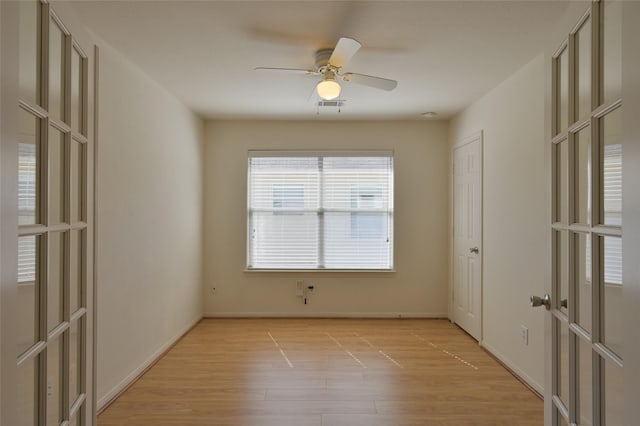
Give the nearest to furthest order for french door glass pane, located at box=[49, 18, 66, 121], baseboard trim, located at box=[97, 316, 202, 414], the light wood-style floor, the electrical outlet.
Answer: french door glass pane, located at box=[49, 18, 66, 121], the light wood-style floor, baseboard trim, located at box=[97, 316, 202, 414], the electrical outlet

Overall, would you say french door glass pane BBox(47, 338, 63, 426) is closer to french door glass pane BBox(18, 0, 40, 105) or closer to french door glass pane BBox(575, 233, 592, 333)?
french door glass pane BBox(18, 0, 40, 105)

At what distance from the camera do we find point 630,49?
86cm

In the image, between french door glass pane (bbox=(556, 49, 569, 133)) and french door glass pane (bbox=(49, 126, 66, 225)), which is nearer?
french door glass pane (bbox=(49, 126, 66, 225))

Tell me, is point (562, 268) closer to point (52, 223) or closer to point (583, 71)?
point (583, 71)

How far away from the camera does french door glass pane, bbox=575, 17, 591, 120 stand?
1.16m

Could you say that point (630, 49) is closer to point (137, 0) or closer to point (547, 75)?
point (547, 75)

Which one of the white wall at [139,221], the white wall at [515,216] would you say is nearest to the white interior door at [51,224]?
the white wall at [139,221]

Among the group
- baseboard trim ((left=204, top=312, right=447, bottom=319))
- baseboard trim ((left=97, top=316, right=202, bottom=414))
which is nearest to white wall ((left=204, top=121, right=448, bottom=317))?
baseboard trim ((left=204, top=312, right=447, bottom=319))

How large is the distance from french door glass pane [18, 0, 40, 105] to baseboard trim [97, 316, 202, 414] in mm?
2273

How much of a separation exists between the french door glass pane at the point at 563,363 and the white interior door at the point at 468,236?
2.60 m

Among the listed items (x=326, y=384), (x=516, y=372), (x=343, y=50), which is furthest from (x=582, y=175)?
(x=516, y=372)

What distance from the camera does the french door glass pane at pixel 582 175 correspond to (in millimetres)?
1163

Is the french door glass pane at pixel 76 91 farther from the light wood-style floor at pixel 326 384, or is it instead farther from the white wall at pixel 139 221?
the light wood-style floor at pixel 326 384

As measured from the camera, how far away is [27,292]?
40.1 inches
